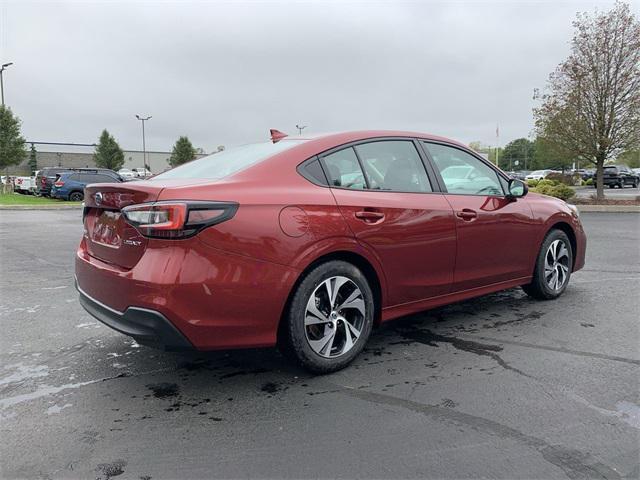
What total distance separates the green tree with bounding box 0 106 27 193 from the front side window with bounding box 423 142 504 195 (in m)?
31.3

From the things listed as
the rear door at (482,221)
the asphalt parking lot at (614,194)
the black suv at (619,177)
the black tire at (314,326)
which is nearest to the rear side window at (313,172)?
the black tire at (314,326)

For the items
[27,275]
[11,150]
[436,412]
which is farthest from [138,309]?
[11,150]

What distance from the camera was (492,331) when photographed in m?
4.22

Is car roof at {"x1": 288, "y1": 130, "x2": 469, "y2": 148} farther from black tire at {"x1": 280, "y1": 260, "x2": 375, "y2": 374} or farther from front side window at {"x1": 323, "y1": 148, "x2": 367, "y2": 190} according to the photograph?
black tire at {"x1": 280, "y1": 260, "x2": 375, "y2": 374}

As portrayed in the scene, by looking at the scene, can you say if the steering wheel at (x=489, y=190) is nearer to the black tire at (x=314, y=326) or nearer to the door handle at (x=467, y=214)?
the door handle at (x=467, y=214)

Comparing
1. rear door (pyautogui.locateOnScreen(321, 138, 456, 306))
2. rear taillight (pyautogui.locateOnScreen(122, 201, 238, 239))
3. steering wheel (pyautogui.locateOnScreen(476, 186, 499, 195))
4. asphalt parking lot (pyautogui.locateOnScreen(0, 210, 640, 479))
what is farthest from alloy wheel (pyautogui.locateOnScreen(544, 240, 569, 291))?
rear taillight (pyautogui.locateOnScreen(122, 201, 238, 239))

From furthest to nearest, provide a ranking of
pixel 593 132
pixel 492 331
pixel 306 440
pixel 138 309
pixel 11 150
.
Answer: pixel 11 150
pixel 593 132
pixel 492 331
pixel 138 309
pixel 306 440

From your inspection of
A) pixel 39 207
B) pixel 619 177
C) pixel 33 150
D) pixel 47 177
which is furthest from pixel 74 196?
pixel 33 150

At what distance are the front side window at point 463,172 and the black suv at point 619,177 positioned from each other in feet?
119

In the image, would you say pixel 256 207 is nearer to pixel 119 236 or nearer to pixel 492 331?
pixel 119 236

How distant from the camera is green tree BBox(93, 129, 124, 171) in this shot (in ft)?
191

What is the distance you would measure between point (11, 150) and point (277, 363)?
103 ft

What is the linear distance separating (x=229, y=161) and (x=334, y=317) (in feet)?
4.41

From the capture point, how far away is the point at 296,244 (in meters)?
3.05
